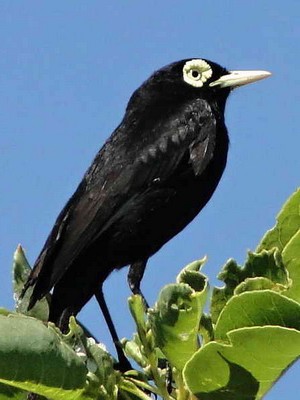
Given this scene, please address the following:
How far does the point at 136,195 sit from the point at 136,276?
412 millimetres

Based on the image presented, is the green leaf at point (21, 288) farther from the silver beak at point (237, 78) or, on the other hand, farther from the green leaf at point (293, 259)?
the silver beak at point (237, 78)

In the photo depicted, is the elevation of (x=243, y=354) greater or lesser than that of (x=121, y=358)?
greater

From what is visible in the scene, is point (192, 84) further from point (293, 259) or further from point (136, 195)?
point (293, 259)

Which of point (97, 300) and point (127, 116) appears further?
point (127, 116)

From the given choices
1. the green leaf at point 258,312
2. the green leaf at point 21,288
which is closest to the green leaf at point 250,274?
the green leaf at point 258,312

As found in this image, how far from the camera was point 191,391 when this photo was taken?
213cm

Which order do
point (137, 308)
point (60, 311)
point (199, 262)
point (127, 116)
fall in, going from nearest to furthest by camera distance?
point (137, 308) < point (199, 262) < point (60, 311) < point (127, 116)

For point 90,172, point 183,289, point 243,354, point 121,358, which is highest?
point 90,172

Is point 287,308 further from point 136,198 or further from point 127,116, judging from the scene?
point 127,116

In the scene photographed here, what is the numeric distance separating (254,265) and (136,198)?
2.38 metres


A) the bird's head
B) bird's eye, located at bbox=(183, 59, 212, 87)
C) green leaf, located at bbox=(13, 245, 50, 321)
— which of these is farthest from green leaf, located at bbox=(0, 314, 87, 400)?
bird's eye, located at bbox=(183, 59, 212, 87)

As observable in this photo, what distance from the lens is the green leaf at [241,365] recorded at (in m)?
1.92

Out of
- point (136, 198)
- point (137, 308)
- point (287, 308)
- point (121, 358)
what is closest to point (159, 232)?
point (136, 198)

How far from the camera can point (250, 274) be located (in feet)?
7.90
